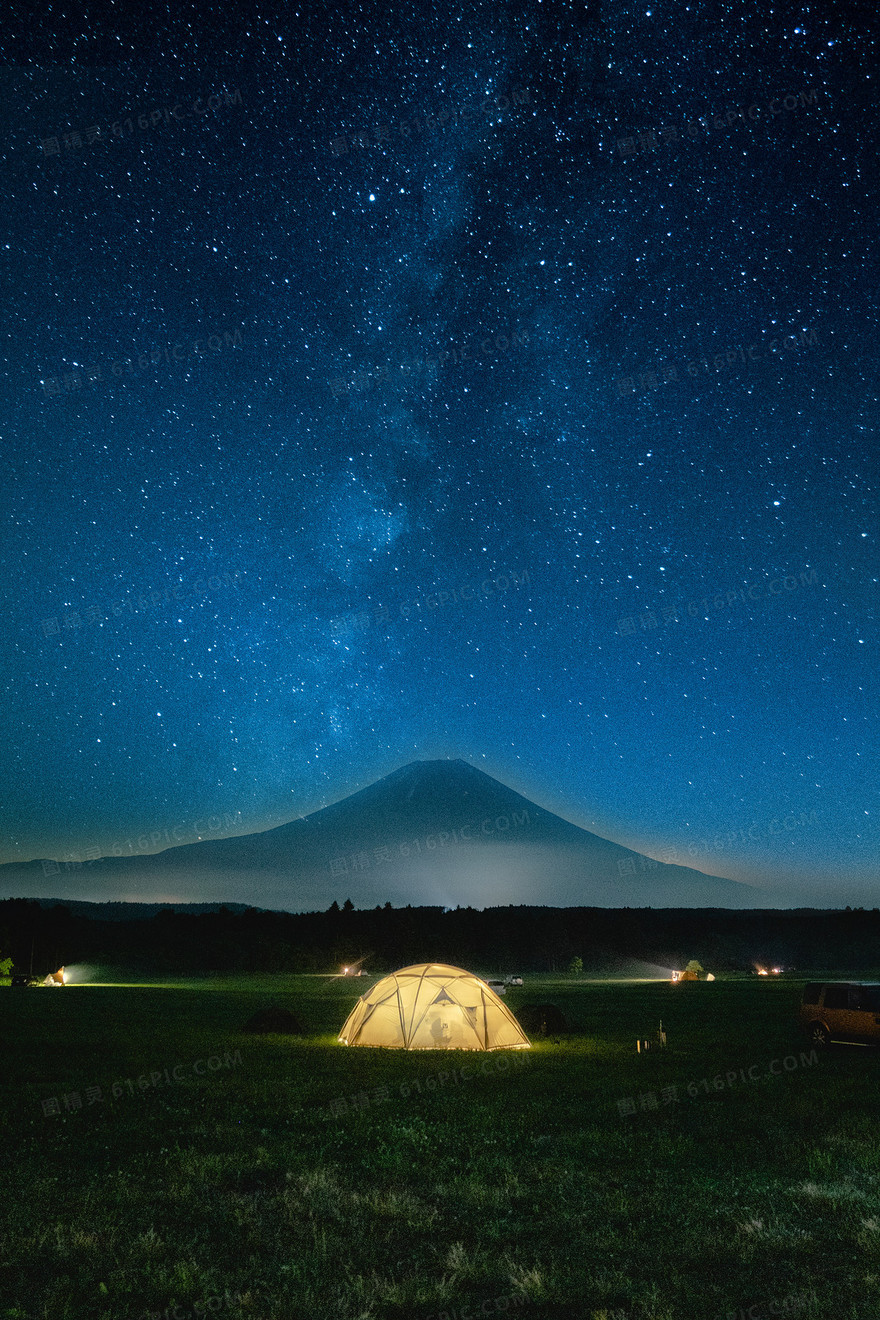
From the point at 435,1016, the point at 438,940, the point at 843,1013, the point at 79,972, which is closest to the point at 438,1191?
the point at 435,1016

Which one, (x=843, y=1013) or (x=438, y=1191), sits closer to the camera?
(x=438, y=1191)

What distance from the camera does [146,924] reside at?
12100cm

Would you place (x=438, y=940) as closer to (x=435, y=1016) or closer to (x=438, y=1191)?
(x=435, y=1016)

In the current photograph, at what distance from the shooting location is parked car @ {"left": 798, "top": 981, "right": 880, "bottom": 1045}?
68.2ft

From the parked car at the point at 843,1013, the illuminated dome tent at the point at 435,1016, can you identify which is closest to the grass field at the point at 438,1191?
the illuminated dome tent at the point at 435,1016

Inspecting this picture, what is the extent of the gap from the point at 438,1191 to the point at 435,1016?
38.8 ft

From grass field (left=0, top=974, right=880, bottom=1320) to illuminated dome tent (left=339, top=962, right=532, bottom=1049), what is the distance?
2.43 metres

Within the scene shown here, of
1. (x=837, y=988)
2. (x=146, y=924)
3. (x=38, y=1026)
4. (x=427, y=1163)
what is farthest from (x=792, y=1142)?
(x=146, y=924)

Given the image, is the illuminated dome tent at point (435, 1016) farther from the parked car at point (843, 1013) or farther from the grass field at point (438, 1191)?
the parked car at point (843, 1013)

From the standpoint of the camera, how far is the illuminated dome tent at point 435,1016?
19562 mm

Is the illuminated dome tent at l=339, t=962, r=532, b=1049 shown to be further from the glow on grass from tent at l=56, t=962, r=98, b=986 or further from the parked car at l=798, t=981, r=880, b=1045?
the glow on grass from tent at l=56, t=962, r=98, b=986

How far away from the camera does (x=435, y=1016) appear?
19.7 meters

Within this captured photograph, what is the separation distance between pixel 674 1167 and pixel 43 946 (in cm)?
9117

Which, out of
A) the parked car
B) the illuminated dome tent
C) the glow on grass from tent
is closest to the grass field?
the illuminated dome tent
